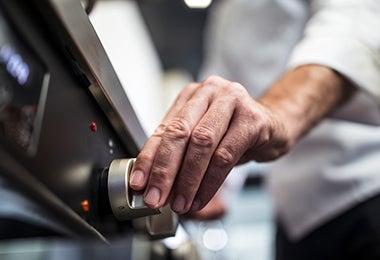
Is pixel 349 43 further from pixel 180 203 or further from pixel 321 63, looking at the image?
pixel 180 203

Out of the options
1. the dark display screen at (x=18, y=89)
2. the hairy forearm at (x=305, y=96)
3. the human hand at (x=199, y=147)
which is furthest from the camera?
the hairy forearm at (x=305, y=96)

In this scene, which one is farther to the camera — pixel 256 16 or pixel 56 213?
pixel 256 16

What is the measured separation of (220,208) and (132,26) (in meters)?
1.41

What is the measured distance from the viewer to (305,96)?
49 cm

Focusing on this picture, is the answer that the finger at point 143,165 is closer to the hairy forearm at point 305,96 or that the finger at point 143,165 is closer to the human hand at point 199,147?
the human hand at point 199,147

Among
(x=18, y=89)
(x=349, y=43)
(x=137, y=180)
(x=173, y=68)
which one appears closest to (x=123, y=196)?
(x=137, y=180)

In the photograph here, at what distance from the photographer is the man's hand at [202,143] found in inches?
12.6

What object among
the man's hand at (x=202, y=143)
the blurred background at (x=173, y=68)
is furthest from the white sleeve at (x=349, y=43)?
the blurred background at (x=173, y=68)

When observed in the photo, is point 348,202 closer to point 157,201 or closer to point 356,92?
point 356,92

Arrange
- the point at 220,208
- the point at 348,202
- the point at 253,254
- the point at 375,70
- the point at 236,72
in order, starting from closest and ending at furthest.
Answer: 1. the point at 375,70
2. the point at 348,202
3. the point at 220,208
4. the point at 236,72
5. the point at 253,254

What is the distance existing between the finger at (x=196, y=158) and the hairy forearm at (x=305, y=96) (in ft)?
0.40

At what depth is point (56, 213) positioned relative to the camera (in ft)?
0.90

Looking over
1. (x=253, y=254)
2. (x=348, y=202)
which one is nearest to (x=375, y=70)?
(x=348, y=202)

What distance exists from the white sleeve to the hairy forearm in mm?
14
